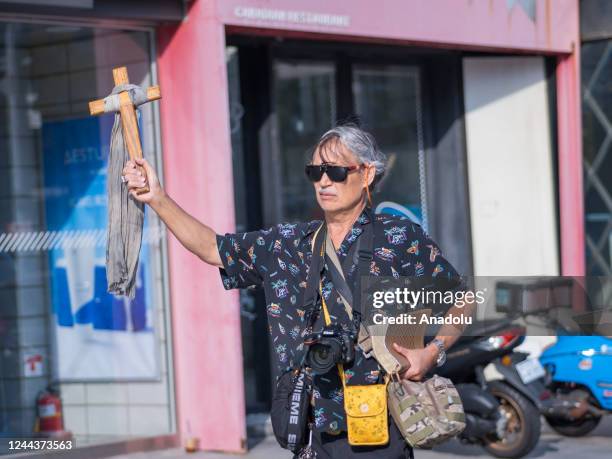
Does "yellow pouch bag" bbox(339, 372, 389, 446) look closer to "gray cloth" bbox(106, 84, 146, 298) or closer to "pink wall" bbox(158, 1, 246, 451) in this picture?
"gray cloth" bbox(106, 84, 146, 298)

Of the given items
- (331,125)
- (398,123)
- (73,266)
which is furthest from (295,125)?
(73,266)

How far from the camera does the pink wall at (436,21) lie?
7.52 meters

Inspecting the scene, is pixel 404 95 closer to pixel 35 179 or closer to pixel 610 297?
pixel 35 179

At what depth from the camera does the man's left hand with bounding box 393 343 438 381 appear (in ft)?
12.3

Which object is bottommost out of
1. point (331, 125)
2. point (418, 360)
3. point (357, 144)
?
point (418, 360)

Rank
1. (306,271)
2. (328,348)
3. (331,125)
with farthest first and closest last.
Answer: (331,125)
(306,271)
(328,348)

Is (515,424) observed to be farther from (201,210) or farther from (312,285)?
(312,285)

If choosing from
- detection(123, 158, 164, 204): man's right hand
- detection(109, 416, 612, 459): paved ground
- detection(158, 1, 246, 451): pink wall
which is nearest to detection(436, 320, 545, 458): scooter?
detection(109, 416, 612, 459): paved ground

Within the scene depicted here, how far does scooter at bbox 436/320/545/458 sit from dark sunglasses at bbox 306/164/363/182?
10.6 feet

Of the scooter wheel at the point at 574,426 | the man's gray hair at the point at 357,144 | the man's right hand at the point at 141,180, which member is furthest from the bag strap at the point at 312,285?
the scooter wheel at the point at 574,426

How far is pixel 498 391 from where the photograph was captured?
279 inches

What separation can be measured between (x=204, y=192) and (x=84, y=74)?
1234mm

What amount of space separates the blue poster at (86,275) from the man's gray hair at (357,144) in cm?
383

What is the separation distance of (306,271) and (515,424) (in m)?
3.69
